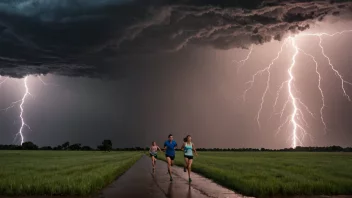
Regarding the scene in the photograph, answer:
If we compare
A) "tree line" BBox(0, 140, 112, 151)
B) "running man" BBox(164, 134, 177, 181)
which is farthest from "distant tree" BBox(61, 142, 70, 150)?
"running man" BBox(164, 134, 177, 181)

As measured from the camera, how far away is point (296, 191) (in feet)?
42.3

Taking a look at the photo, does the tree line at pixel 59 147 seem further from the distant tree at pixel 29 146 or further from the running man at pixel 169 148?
the running man at pixel 169 148

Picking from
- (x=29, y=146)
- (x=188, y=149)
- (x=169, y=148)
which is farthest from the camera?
(x=29, y=146)

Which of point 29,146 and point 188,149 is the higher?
point 29,146

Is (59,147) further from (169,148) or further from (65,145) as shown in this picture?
(169,148)

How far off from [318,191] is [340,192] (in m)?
0.77

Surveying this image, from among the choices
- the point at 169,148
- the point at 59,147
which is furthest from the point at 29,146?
the point at 169,148

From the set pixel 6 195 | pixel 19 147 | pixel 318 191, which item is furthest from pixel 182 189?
pixel 19 147

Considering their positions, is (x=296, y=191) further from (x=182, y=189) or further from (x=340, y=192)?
(x=182, y=189)

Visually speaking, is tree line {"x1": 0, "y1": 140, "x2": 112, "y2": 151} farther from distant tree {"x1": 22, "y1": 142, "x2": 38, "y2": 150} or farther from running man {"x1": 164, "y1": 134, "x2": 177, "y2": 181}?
running man {"x1": 164, "y1": 134, "x2": 177, "y2": 181}

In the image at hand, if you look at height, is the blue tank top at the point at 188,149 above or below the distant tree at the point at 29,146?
below

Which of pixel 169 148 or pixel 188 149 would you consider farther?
pixel 169 148

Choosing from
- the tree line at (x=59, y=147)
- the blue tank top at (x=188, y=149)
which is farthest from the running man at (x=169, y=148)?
the tree line at (x=59, y=147)

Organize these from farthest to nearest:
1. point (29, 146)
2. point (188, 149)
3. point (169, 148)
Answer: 1. point (29, 146)
2. point (169, 148)
3. point (188, 149)
